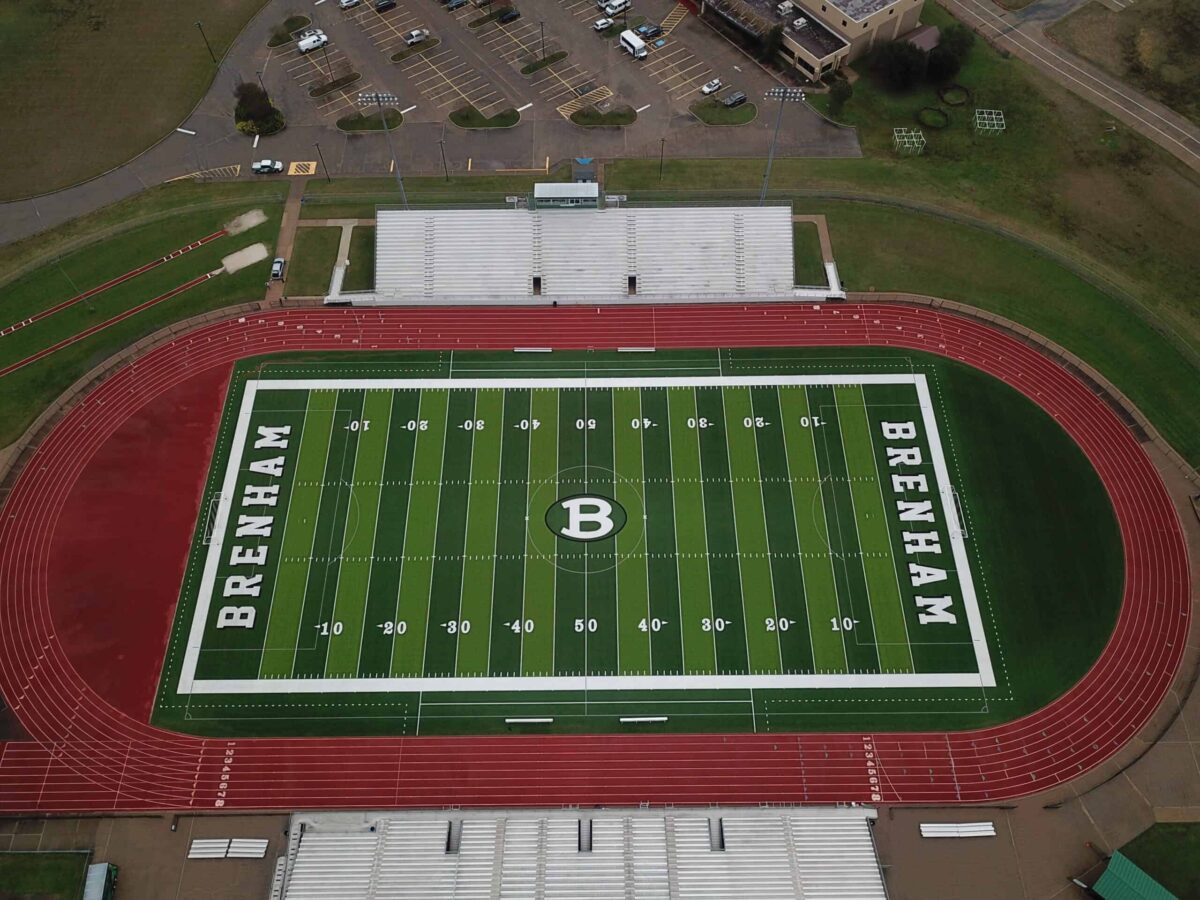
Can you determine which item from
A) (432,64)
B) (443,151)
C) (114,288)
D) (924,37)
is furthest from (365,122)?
(924,37)

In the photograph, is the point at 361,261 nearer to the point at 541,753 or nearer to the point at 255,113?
the point at 255,113

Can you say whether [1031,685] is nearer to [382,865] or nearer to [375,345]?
[382,865]

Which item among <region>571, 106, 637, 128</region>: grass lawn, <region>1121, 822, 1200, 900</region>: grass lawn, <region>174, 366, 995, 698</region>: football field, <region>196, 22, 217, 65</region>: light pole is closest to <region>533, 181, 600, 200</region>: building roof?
<region>571, 106, 637, 128</region>: grass lawn

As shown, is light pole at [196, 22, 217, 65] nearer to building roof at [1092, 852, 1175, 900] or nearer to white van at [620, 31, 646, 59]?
white van at [620, 31, 646, 59]

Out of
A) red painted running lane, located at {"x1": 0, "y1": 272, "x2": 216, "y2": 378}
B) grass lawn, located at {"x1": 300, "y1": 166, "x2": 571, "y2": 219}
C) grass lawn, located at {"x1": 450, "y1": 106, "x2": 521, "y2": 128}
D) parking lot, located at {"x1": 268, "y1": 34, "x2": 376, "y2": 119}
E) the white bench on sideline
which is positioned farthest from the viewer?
parking lot, located at {"x1": 268, "y1": 34, "x2": 376, "y2": 119}

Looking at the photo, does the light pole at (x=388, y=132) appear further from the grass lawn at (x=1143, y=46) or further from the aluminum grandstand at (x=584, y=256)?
the grass lawn at (x=1143, y=46)

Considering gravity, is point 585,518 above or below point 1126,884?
above
